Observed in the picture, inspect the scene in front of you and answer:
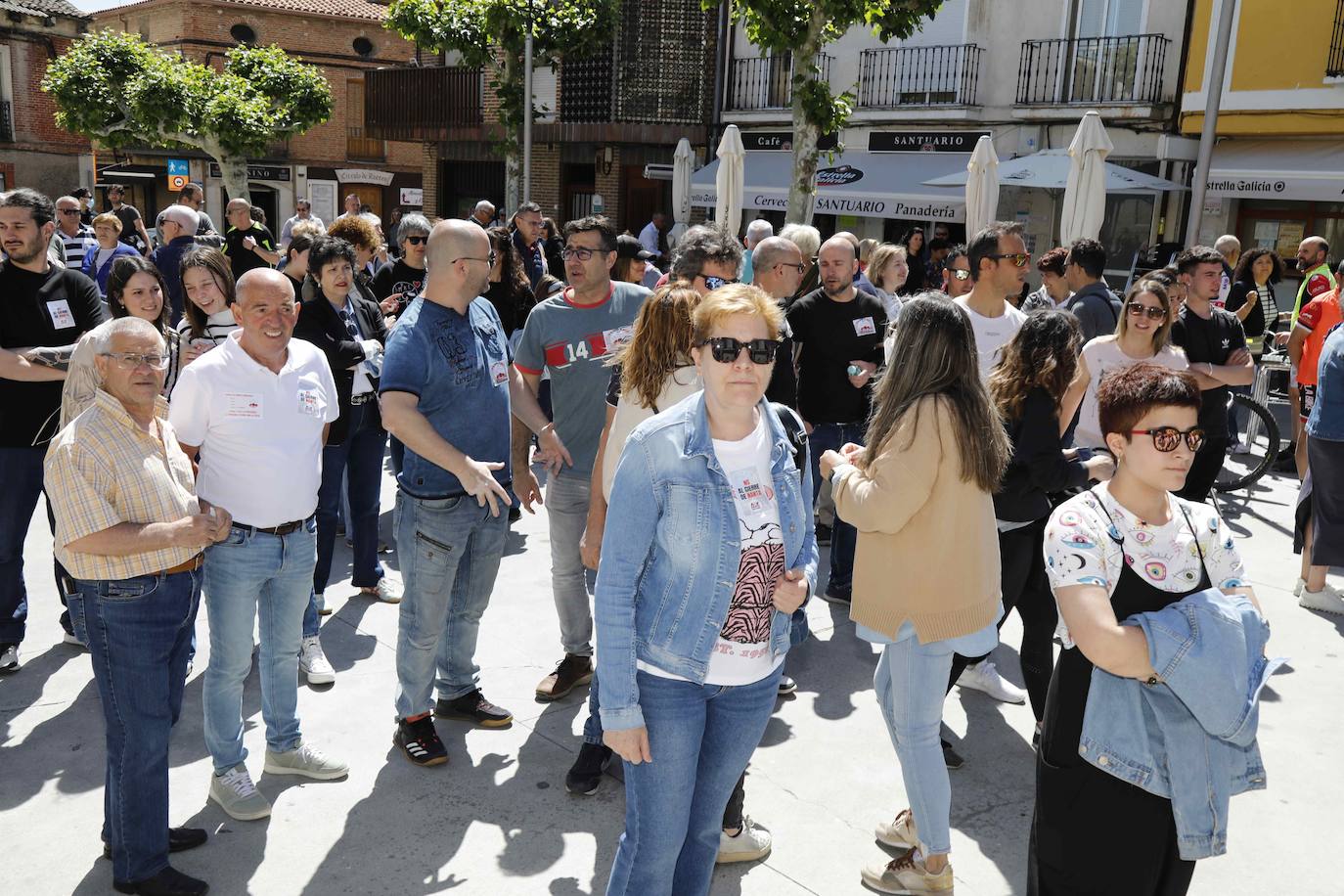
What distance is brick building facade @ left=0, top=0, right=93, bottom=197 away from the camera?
120 ft

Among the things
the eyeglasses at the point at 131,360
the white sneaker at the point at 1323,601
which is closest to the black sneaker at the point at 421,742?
the eyeglasses at the point at 131,360

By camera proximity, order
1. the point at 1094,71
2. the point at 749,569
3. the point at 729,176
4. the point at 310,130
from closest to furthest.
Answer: the point at 749,569, the point at 729,176, the point at 1094,71, the point at 310,130

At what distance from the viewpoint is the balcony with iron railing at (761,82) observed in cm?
2234

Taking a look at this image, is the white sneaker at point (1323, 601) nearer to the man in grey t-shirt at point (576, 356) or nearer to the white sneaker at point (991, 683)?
the white sneaker at point (991, 683)

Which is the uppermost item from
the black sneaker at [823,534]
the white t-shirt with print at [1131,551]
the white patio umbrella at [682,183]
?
the white patio umbrella at [682,183]

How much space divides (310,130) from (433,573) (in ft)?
126

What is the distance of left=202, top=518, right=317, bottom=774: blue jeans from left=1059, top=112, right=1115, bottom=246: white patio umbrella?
10.0 meters

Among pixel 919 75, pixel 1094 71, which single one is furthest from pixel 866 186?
pixel 1094 71

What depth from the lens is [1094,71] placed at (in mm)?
18031

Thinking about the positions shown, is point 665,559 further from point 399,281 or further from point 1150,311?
point 399,281

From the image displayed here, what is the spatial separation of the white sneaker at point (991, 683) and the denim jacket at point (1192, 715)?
2269 mm

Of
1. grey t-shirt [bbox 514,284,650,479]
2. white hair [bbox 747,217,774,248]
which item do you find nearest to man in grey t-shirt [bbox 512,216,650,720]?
grey t-shirt [bbox 514,284,650,479]

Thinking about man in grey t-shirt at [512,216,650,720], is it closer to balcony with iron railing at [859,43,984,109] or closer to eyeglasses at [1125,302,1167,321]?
eyeglasses at [1125,302,1167,321]

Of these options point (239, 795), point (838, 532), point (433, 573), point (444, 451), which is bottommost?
point (239, 795)
